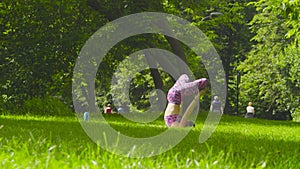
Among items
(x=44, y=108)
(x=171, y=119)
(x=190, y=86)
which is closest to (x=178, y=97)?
(x=190, y=86)

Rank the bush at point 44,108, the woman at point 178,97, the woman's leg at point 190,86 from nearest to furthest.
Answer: the woman's leg at point 190,86
the woman at point 178,97
the bush at point 44,108

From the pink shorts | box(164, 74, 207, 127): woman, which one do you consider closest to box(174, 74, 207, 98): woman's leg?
box(164, 74, 207, 127): woman

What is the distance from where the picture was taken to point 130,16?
26156mm


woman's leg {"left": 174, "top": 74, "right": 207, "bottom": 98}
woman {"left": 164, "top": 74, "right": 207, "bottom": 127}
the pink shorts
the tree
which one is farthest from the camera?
the tree

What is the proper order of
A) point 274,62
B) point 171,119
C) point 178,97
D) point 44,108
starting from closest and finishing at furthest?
point 171,119 → point 178,97 → point 44,108 → point 274,62

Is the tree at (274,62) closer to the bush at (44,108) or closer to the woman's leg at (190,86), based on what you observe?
the bush at (44,108)

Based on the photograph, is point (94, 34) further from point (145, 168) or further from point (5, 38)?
point (145, 168)

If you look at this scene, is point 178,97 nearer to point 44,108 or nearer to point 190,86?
point 190,86

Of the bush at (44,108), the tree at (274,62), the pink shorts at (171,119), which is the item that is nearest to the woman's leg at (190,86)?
the pink shorts at (171,119)

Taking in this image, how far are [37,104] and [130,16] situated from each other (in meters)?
6.86

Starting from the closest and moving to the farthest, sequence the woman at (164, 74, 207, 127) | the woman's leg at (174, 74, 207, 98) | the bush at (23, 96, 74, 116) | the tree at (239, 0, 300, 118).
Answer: the woman's leg at (174, 74, 207, 98), the woman at (164, 74, 207, 127), the bush at (23, 96, 74, 116), the tree at (239, 0, 300, 118)

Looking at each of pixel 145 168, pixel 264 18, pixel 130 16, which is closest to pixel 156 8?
pixel 130 16

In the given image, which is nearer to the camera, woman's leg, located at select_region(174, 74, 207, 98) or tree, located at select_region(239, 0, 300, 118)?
woman's leg, located at select_region(174, 74, 207, 98)

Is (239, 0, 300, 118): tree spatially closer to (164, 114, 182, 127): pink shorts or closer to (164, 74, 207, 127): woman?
(164, 74, 207, 127): woman
